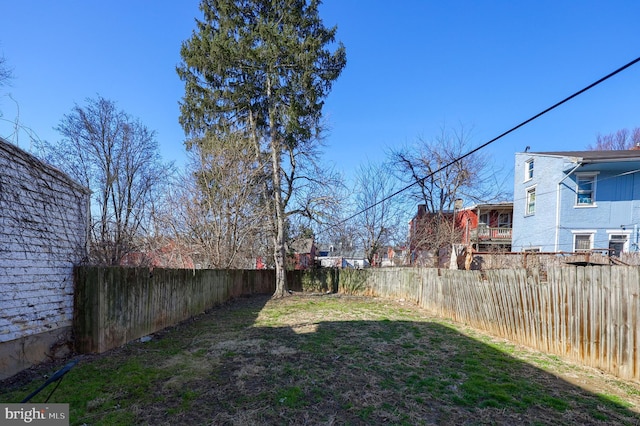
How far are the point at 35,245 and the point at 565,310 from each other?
25.1ft

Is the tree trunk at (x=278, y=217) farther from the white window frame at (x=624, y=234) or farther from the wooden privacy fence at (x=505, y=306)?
the white window frame at (x=624, y=234)

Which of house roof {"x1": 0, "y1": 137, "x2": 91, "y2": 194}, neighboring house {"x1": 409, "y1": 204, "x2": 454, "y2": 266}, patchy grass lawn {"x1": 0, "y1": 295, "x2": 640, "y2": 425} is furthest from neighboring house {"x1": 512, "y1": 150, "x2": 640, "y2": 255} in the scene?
house roof {"x1": 0, "y1": 137, "x2": 91, "y2": 194}

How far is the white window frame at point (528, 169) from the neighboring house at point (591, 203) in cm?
132

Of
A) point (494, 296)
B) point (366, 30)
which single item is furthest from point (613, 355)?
point (366, 30)

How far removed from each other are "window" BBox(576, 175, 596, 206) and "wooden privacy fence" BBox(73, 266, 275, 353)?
16.4 meters

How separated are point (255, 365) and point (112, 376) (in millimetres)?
1746

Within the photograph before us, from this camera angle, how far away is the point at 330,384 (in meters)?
3.77

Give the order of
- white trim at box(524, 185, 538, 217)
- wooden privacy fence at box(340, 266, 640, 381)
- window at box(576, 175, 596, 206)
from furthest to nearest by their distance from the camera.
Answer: white trim at box(524, 185, 538, 217) < window at box(576, 175, 596, 206) < wooden privacy fence at box(340, 266, 640, 381)

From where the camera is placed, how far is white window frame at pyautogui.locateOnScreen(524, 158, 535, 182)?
16.5 m

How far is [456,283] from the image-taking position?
26.2ft

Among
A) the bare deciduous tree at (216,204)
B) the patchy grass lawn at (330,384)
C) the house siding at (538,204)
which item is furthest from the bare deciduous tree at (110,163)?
the house siding at (538,204)

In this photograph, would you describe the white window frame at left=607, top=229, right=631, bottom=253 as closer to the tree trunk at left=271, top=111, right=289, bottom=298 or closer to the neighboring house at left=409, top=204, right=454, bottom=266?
the neighboring house at left=409, top=204, right=454, bottom=266

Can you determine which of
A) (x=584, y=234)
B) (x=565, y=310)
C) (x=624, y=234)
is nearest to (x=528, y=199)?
(x=584, y=234)

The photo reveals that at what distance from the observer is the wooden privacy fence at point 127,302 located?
4.69 metres
